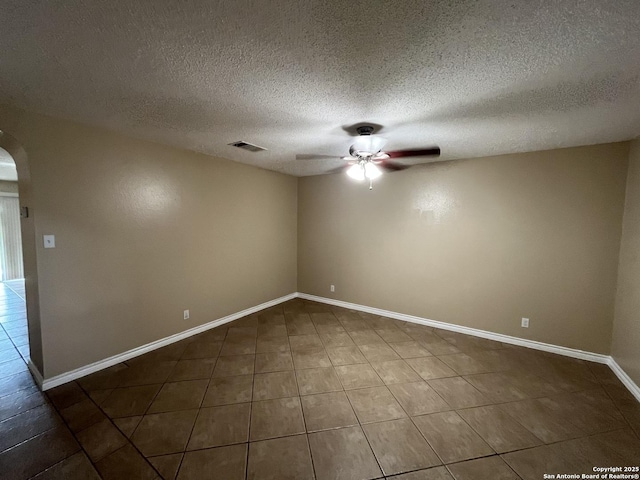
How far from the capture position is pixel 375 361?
283 centimetres

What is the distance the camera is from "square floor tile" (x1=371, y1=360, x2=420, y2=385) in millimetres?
2504

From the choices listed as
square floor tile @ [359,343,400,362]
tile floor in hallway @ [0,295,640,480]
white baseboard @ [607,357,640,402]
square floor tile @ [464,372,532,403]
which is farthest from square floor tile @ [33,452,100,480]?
white baseboard @ [607,357,640,402]

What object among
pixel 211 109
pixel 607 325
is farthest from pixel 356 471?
pixel 607 325

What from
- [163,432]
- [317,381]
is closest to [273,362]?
[317,381]

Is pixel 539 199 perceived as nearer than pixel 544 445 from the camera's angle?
No

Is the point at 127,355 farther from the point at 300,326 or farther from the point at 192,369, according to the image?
the point at 300,326

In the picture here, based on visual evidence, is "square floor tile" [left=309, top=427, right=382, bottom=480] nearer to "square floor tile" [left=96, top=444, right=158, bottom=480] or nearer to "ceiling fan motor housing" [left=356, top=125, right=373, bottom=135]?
"square floor tile" [left=96, top=444, right=158, bottom=480]

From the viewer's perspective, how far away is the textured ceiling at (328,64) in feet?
3.55

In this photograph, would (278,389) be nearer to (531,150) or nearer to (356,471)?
(356,471)

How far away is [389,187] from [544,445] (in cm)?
318

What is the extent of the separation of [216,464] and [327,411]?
33.3 inches

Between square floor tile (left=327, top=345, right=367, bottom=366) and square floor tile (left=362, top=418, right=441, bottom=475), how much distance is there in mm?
877

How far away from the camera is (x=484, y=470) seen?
1581 millimetres

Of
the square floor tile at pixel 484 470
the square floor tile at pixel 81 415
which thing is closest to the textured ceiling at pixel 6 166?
the square floor tile at pixel 81 415
